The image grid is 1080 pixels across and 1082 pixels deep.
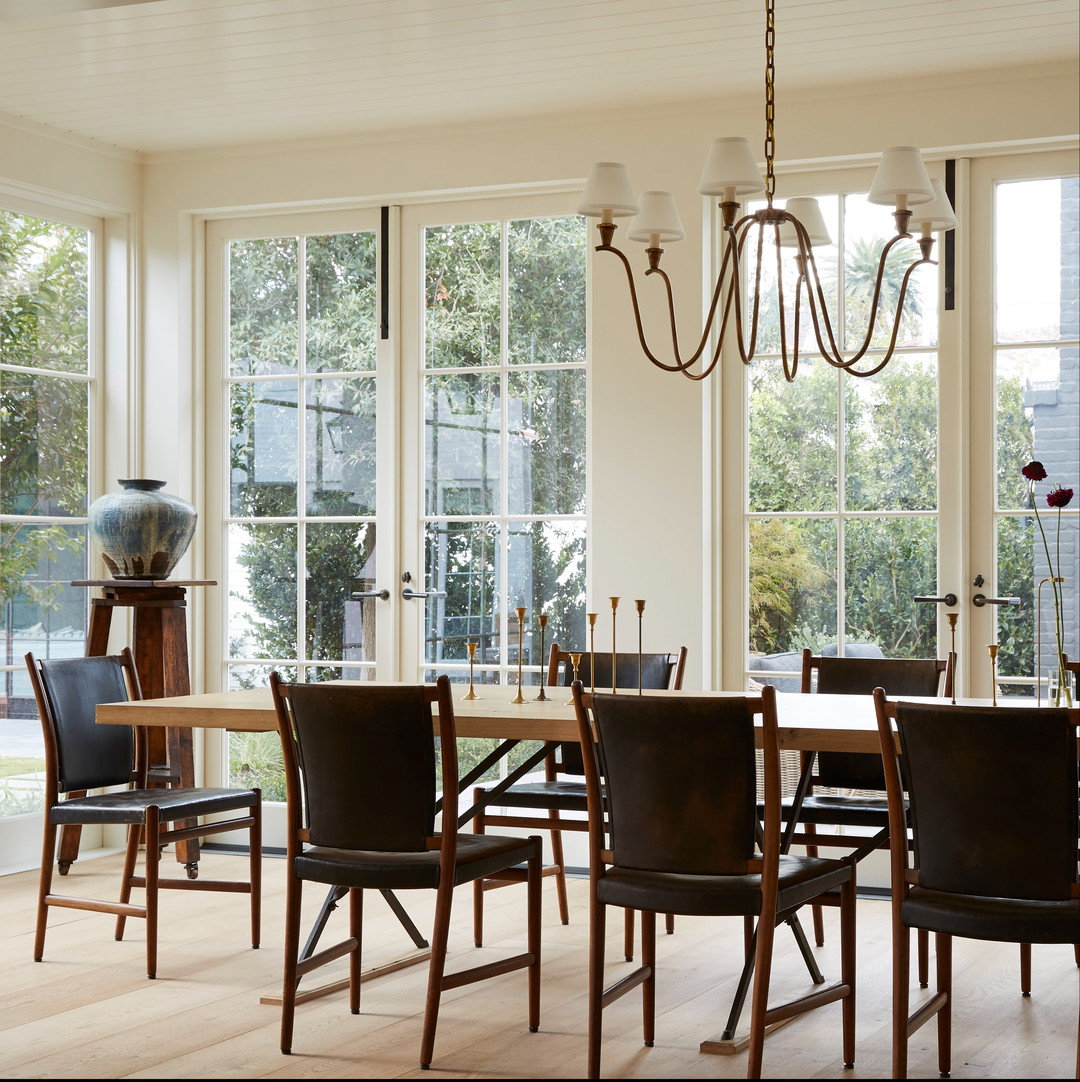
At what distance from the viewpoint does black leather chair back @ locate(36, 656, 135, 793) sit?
4379 millimetres

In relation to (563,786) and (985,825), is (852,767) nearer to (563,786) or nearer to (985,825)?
(563,786)

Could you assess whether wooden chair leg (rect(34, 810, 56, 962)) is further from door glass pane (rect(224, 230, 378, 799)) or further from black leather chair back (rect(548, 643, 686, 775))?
door glass pane (rect(224, 230, 378, 799))

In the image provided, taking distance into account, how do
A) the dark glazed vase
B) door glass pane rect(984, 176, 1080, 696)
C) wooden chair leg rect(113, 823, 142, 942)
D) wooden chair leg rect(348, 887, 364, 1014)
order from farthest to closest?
the dark glazed vase → door glass pane rect(984, 176, 1080, 696) → wooden chair leg rect(113, 823, 142, 942) → wooden chair leg rect(348, 887, 364, 1014)

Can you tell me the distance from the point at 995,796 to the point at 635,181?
3.30 meters

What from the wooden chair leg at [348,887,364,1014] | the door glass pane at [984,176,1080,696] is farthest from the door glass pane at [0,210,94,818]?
the door glass pane at [984,176,1080,696]

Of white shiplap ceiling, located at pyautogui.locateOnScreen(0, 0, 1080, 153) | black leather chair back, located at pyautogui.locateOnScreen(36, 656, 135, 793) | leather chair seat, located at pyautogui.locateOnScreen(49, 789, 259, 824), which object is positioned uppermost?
white shiplap ceiling, located at pyautogui.locateOnScreen(0, 0, 1080, 153)

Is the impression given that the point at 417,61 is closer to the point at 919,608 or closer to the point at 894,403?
the point at 894,403

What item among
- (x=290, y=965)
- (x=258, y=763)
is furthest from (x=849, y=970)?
(x=258, y=763)

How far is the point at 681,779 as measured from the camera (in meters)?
3.01

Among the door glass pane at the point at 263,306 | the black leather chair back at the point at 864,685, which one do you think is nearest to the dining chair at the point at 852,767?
the black leather chair back at the point at 864,685

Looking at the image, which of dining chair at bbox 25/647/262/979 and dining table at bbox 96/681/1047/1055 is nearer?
dining table at bbox 96/681/1047/1055

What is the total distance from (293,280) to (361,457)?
0.84m

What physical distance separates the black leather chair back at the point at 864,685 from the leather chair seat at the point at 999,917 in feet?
4.27

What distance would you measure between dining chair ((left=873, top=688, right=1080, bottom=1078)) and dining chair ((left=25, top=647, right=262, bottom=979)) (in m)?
1.96
